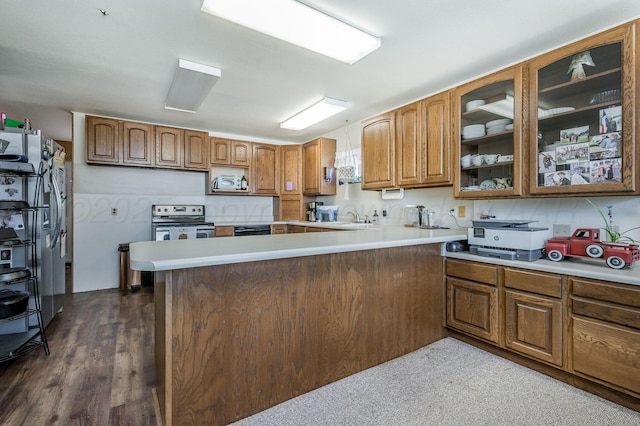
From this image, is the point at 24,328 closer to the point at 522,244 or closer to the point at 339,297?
the point at 339,297

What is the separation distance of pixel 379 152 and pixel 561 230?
1876mm

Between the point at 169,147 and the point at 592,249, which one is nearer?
the point at 592,249

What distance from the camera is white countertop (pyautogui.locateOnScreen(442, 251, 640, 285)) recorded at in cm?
167

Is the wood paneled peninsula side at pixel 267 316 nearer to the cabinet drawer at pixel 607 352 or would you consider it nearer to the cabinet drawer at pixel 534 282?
the cabinet drawer at pixel 534 282

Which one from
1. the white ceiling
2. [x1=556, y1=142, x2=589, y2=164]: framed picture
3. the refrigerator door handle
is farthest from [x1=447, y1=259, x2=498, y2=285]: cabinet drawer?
the refrigerator door handle

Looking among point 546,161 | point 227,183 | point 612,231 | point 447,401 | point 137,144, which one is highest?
point 137,144

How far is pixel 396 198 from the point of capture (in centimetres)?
389

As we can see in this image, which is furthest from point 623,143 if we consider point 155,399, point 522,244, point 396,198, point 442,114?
point 155,399

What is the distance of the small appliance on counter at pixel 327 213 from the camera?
4.60m

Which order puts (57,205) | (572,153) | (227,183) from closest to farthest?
1. (572,153)
2. (57,205)
3. (227,183)

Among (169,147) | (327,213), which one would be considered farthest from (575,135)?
(169,147)

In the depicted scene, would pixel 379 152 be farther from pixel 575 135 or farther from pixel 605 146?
pixel 605 146

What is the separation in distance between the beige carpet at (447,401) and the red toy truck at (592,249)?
80cm

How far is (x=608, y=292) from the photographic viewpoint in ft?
5.64
